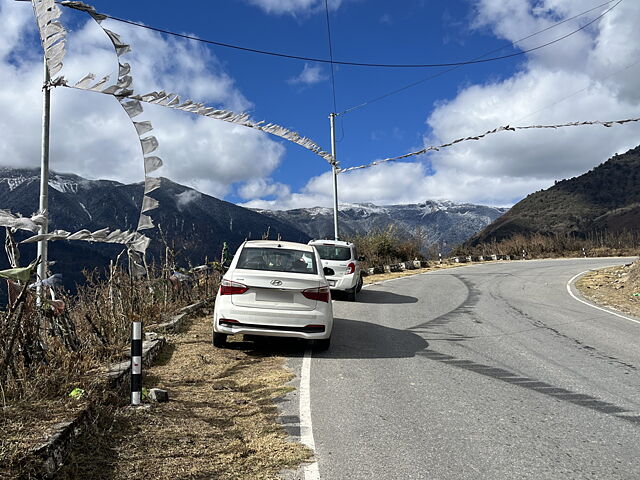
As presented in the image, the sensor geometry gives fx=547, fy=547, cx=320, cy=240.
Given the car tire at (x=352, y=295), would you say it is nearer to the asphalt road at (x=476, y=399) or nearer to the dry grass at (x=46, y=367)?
the asphalt road at (x=476, y=399)

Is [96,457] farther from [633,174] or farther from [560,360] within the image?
[633,174]

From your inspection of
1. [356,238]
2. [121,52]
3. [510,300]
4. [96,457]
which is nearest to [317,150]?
[121,52]

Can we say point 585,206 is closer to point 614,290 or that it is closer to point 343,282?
point 614,290

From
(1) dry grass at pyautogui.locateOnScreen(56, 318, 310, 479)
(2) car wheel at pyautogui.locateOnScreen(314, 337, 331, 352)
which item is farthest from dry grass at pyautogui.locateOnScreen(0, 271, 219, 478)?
(2) car wheel at pyautogui.locateOnScreen(314, 337, 331, 352)

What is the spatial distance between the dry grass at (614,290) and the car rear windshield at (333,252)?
24.9 ft

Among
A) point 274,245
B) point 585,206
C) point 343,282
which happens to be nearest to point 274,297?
point 274,245

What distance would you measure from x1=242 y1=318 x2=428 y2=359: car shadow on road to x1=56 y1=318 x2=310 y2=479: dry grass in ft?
4.42

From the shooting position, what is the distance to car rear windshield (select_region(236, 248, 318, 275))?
8.67m

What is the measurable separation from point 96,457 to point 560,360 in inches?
255

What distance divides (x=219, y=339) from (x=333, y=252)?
821 centimetres

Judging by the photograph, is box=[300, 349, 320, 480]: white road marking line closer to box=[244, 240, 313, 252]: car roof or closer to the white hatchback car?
box=[244, 240, 313, 252]: car roof

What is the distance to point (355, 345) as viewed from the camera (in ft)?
29.7

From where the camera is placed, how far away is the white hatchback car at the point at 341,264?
15.6 metres

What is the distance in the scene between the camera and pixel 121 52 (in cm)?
363
